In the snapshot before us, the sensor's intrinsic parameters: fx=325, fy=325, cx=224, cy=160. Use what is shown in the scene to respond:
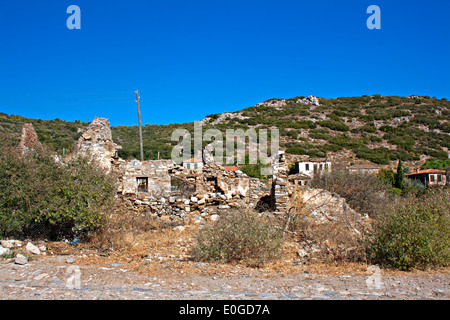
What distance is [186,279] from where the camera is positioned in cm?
516

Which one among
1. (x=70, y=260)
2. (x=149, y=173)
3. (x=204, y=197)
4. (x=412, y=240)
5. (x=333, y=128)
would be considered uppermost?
(x=333, y=128)

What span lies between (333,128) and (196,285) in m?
40.3

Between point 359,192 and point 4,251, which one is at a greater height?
point 359,192

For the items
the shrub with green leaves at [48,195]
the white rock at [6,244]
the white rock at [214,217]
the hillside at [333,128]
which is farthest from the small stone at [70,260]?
the hillside at [333,128]

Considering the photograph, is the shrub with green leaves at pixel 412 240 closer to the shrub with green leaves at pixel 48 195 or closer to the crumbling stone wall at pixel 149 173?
the shrub with green leaves at pixel 48 195

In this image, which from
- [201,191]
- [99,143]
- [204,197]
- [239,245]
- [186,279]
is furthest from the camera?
[99,143]

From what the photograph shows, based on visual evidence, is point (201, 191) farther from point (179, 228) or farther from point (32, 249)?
point (32, 249)

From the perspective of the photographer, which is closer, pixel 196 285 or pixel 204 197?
pixel 196 285

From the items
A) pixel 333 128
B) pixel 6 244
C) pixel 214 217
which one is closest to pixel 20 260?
pixel 6 244

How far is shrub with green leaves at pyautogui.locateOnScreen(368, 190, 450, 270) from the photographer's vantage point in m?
5.68

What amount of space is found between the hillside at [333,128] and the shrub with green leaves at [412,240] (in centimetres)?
2326

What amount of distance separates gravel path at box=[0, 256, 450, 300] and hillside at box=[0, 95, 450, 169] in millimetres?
22420
